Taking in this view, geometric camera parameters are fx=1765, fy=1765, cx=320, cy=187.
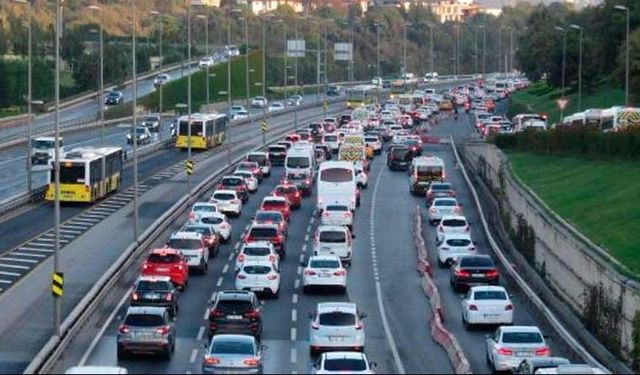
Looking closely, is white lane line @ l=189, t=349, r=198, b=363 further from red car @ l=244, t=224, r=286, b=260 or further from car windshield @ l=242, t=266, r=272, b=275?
red car @ l=244, t=224, r=286, b=260

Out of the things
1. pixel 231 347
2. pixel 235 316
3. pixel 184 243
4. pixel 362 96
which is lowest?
pixel 235 316

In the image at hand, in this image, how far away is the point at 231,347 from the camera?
35906 mm

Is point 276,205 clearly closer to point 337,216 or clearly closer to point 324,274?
point 337,216

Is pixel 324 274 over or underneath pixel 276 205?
underneath

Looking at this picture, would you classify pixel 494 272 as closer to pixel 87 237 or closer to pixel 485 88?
pixel 87 237

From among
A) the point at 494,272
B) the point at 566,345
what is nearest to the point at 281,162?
the point at 494,272

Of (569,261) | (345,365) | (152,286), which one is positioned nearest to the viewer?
(345,365)

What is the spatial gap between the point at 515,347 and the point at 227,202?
104 feet

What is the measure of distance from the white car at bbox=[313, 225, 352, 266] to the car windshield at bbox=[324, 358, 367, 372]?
22432mm

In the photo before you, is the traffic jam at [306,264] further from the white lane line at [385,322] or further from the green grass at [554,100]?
the green grass at [554,100]

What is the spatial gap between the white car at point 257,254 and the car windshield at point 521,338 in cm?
1472

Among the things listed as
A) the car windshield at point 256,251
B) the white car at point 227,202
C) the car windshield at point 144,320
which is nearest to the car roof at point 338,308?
the car windshield at point 144,320

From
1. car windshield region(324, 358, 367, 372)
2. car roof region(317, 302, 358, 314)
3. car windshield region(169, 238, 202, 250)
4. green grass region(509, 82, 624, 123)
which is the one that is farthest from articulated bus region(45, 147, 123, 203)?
green grass region(509, 82, 624, 123)

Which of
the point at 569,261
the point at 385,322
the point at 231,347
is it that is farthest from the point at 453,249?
the point at 231,347
